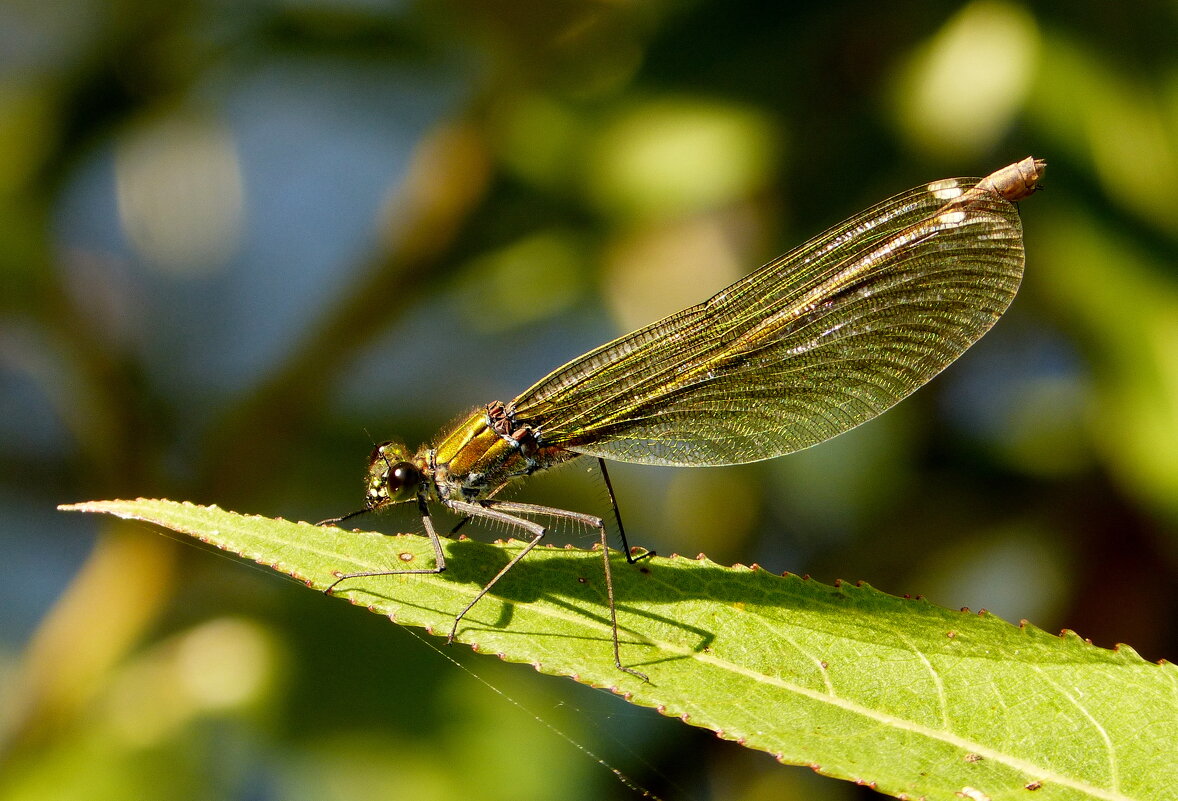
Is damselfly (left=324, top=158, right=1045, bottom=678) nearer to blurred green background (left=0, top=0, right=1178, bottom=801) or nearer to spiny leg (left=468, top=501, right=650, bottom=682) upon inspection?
spiny leg (left=468, top=501, right=650, bottom=682)

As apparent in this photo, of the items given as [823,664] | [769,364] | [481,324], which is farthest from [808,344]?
[481,324]

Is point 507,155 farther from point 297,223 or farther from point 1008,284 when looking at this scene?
point 1008,284

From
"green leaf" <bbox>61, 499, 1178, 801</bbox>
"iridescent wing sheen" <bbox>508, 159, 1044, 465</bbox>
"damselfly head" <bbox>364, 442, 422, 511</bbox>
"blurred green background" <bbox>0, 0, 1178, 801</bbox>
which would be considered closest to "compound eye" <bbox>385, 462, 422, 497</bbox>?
"damselfly head" <bbox>364, 442, 422, 511</bbox>

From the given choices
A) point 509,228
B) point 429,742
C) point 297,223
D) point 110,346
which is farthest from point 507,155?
point 429,742

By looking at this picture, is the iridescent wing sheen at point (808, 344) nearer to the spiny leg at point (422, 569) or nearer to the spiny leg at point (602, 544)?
the spiny leg at point (602, 544)

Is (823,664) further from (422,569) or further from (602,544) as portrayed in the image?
(422,569)

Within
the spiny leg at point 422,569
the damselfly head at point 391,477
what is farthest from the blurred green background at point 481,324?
the spiny leg at point 422,569
